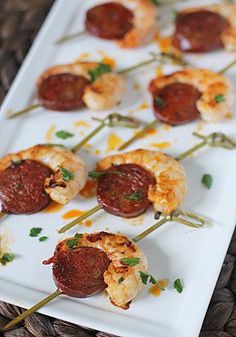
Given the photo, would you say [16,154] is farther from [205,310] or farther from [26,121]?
[205,310]

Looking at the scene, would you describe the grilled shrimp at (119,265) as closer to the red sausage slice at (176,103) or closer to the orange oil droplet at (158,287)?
the orange oil droplet at (158,287)

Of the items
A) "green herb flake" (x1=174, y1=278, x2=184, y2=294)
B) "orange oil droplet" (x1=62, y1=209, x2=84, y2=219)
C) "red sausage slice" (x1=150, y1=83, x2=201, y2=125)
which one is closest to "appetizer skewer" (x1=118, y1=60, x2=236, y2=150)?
"red sausage slice" (x1=150, y1=83, x2=201, y2=125)

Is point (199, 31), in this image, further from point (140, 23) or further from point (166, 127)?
point (166, 127)

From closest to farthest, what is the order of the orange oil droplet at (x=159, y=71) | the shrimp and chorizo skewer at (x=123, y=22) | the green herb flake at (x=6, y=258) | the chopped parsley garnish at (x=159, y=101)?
1. the green herb flake at (x=6, y=258)
2. the chopped parsley garnish at (x=159, y=101)
3. the orange oil droplet at (x=159, y=71)
4. the shrimp and chorizo skewer at (x=123, y=22)

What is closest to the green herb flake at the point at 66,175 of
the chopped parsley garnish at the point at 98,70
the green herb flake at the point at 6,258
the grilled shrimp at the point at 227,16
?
the green herb flake at the point at 6,258

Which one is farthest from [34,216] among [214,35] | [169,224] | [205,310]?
[214,35]

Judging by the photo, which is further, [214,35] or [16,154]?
[214,35]
